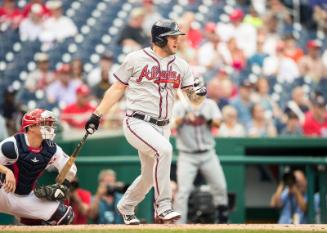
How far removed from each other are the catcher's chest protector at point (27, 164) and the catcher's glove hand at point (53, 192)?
96 mm

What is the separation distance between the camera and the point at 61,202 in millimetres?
8914

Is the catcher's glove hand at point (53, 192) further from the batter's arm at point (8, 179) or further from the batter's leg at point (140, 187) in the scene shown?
the batter's leg at point (140, 187)

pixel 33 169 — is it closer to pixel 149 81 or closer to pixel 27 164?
pixel 27 164

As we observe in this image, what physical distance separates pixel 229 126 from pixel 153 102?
446 centimetres

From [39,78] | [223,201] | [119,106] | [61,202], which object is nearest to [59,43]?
[39,78]

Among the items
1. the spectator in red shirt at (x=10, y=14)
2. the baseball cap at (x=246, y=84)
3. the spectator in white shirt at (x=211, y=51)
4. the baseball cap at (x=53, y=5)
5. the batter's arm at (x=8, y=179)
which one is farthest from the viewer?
the baseball cap at (x=53, y=5)

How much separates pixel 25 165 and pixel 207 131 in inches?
135

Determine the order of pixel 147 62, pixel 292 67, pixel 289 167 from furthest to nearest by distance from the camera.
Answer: pixel 292 67 < pixel 289 167 < pixel 147 62

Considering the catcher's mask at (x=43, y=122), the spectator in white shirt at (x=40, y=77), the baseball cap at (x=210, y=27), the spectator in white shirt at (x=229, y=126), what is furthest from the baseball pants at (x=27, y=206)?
the baseball cap at (x=210, y=27)

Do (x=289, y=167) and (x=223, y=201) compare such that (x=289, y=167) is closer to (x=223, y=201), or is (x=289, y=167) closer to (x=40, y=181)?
(x=223, y=201)

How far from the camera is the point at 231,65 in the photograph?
15.3m

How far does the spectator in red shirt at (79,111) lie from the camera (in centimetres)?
1320

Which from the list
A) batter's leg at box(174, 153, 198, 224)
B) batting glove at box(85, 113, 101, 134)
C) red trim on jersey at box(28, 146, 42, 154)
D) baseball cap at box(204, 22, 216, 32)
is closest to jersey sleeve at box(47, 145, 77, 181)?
red trim on jersey at box(28, 146, 42, 154)

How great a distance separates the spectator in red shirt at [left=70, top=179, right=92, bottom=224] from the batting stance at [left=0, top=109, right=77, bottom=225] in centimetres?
188
